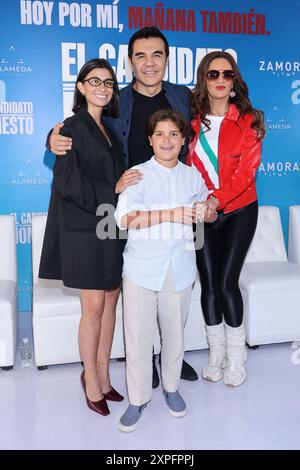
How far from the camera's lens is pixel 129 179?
83.2 inches

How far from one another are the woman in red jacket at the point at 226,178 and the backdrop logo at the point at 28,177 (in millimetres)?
1856

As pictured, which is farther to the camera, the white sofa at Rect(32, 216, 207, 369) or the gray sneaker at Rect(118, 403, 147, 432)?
the white sofa at Rect(32, 216, 207, 369)

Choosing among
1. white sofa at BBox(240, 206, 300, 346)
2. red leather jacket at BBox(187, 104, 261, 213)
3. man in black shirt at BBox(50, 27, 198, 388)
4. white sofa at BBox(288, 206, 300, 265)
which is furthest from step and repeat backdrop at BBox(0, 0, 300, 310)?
red leather jacket at BBox(187, 104, 261, 213)

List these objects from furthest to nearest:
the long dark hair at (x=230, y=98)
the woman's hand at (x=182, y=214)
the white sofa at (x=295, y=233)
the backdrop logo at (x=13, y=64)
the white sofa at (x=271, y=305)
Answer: the backdrop logo at (x=13, y=64) → the white sofa at (x=295, y=233) → the white sofa at (x=271, y=305) → the long dark hair at (x=230, y=98) → the woman's hand at (x=182, y=214)

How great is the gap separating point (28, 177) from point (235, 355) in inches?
89.4

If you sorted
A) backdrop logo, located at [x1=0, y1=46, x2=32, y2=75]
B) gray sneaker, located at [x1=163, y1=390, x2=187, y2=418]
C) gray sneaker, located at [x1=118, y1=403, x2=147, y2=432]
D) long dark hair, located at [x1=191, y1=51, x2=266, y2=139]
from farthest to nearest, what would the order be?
backdrop logo, located at [x1=0, y1=46, x2=32, y2=75] < long dark hair, located at [x1=191, y1=51, x2=266, y2=139] < gray sneaker, located at [x1=163, y1=390, x2=187, y2=418] < gray sneaker, located at [x1=118, y1=403, x2=147, y2=432]

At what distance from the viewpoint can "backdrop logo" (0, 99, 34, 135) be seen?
3.91 meters

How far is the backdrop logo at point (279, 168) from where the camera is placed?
4418 millimetres

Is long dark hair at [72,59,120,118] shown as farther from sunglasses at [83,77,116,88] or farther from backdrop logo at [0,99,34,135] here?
backdrop logo at [0,99,34,135]

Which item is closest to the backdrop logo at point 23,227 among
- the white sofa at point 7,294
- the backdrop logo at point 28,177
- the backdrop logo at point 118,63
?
the backdrop logo at point 28,177

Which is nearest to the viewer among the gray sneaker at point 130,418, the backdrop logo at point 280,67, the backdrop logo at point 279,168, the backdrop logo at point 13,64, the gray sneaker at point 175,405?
the gray sneaker at point 130,418

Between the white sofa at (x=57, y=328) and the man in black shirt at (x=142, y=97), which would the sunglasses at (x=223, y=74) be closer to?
the man in black shirt at (x=142, y=97)

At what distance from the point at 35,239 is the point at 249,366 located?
160 centimetres
